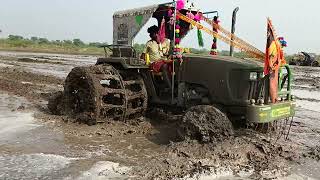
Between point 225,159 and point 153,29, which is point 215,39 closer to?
point 153,29

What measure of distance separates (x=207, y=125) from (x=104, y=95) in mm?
2266

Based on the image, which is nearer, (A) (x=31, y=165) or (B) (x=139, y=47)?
(A) (x=31, y=165)

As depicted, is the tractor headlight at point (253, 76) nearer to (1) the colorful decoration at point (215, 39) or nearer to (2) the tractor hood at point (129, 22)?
(1) the colorful decoration at point (215, 39)

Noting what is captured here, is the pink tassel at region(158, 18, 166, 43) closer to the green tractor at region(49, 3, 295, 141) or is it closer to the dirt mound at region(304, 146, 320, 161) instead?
the green tractor at region(49, 3, 295, 141)

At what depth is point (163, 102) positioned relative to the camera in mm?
8312

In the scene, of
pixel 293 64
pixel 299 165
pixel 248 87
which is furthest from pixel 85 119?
pixel 293 64

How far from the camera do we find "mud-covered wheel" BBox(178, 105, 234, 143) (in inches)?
261

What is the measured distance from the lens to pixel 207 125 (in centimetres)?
666

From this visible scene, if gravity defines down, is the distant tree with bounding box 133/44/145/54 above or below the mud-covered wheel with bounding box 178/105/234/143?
above

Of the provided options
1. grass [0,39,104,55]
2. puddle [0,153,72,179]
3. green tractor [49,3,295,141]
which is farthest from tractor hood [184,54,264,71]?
grass [0,39,104,55]

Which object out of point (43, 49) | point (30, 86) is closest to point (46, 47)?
point (43, 49)

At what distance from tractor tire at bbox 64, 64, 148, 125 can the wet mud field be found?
20cm

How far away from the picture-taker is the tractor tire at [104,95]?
25.9 feet

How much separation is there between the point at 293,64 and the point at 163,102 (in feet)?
117
